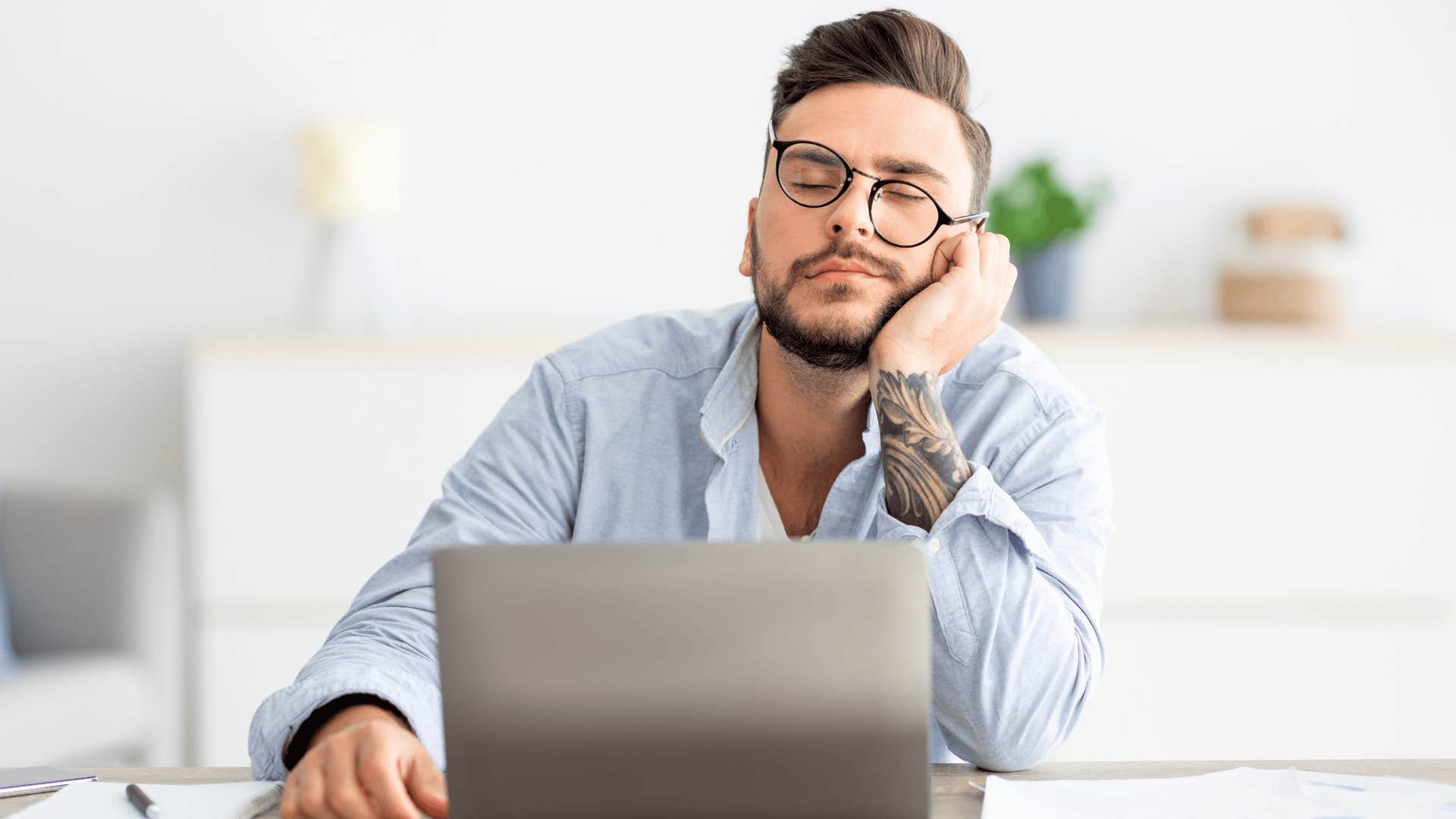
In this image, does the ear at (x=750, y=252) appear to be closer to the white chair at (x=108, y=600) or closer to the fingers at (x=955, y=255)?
the fingers at (x=955, y=255)

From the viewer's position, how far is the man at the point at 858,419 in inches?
50.8

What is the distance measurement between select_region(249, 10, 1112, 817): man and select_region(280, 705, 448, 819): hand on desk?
0.23 m

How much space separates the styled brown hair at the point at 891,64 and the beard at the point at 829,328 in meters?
0.16

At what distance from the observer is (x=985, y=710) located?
1.23 m

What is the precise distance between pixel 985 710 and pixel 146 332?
115 inches

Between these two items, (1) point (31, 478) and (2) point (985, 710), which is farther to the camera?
(1) point (31, 478)

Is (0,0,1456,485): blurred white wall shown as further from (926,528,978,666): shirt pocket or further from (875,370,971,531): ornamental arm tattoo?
(926,528,978,666): shirt pocket

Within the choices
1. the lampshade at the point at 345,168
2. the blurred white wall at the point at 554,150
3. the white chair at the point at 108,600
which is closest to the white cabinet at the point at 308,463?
the white chair at the point at 108,600

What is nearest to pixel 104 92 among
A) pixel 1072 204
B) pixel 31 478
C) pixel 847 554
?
pixel 31 478

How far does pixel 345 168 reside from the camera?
10.6ft

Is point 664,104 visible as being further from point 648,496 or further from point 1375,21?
point 648,496

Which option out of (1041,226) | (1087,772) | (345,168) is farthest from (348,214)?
(1087,772)

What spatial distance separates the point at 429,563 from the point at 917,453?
1.64ft

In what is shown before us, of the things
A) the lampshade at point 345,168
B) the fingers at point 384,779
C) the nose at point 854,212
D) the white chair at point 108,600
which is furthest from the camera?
the lampshade at point 345,168
